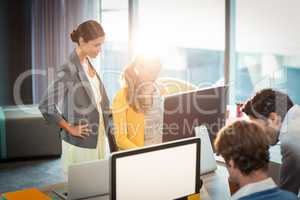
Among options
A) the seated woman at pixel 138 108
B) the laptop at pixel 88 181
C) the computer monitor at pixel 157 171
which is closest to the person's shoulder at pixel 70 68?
the seated woman at pixel 138 108

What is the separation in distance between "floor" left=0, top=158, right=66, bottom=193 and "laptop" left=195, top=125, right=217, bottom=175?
1.98 metres

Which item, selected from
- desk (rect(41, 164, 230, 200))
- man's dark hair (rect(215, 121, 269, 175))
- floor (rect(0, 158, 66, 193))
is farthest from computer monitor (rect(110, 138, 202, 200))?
floor (rect(0, 158, 66, 193))

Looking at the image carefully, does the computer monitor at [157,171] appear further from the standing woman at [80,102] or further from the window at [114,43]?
the window at [114,43]

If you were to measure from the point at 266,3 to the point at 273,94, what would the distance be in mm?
1909

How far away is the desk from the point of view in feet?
7.79

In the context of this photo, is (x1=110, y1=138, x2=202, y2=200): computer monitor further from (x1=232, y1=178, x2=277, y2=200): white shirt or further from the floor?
the floor

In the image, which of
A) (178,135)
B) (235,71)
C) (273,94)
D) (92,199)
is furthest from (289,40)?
(92,199)

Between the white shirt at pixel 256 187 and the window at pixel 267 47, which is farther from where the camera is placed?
the window at pixel 267 47

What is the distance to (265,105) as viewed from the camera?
2.25 meters

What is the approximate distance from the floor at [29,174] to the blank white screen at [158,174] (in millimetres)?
2391

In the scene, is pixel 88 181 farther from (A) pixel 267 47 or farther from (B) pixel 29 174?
(B) pixel 29 174

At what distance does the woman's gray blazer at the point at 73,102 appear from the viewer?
2.92 m

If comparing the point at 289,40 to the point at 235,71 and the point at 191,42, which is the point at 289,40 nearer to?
the point at 235,71

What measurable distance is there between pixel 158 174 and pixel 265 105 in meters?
0.66
